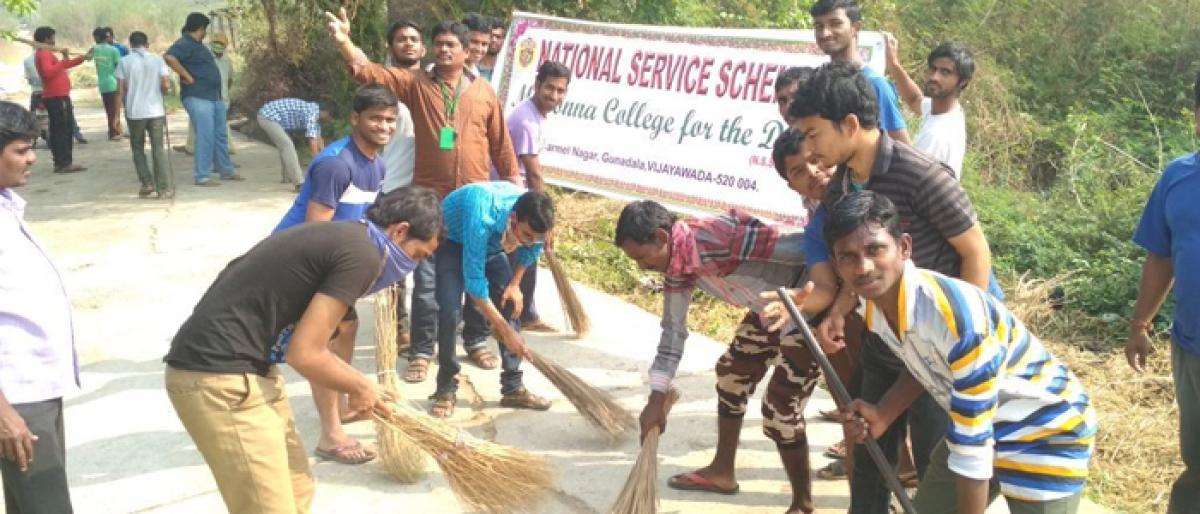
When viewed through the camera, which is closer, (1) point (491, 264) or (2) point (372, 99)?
(2) point (372, 99)

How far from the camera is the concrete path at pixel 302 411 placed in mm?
4188

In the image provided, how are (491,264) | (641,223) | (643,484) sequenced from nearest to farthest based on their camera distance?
(641,223) → (643,484) → (491,264)

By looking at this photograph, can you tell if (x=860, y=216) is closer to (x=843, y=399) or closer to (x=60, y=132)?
(x=843, y=399)

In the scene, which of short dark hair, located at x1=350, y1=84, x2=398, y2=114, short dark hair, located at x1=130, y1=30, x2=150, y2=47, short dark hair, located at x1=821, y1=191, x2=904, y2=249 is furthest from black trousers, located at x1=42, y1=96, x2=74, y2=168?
short dark hair, located at x1=821, y1=191, x2=904, y2=249

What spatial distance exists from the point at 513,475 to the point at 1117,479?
102 inches

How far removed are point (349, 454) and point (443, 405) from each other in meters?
0.55

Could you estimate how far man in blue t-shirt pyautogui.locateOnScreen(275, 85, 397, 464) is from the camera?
442cm

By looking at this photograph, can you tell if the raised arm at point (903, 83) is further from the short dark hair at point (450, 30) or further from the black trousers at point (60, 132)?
the black trousers at point (60, 132)

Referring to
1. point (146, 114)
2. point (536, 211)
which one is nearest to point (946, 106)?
point (536, 211)

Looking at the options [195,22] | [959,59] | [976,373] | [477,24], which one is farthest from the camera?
[195,22]

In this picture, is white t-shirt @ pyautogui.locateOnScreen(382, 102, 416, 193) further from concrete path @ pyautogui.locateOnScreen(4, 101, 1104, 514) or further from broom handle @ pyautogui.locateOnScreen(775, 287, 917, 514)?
broom handle @ pyautogui.locateOnScreen(775, 287, 917, 514)

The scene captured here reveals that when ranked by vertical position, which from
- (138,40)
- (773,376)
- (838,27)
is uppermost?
(838,27)

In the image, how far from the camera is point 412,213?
10.2 feet

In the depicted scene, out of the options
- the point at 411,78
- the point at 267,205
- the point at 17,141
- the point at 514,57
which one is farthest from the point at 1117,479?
the point at 267,205
